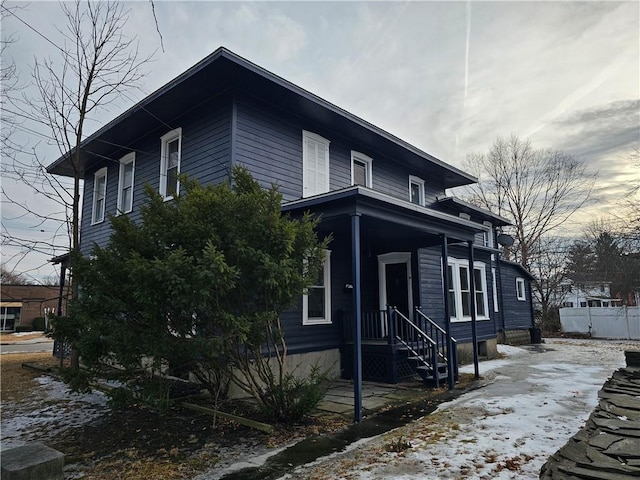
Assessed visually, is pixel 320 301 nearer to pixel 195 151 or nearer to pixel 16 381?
pixel 195 151

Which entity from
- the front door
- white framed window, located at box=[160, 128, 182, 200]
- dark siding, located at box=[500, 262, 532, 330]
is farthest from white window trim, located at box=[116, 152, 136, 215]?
dark siding, located at box=[500, 262, 532, 330]

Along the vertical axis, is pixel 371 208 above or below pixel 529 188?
below

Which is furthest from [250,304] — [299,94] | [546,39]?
[546,39]

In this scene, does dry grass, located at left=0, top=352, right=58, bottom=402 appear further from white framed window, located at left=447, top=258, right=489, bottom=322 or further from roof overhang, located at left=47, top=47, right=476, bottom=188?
white framed window, located at left=447, top=258, right=489, bottom=322

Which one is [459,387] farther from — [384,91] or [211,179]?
[384,91]

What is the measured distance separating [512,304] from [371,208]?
14549mm

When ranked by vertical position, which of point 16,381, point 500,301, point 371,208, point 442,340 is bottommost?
point 16,381

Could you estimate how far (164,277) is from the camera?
14.3 feet

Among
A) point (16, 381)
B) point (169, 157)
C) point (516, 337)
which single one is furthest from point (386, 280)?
point (516, 337)

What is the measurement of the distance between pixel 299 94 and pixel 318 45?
2.31 meters

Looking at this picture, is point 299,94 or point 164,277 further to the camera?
point 299,94

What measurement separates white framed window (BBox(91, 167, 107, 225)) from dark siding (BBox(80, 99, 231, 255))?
50cm

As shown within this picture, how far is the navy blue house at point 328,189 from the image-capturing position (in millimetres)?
7673

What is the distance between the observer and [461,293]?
1302 cm
